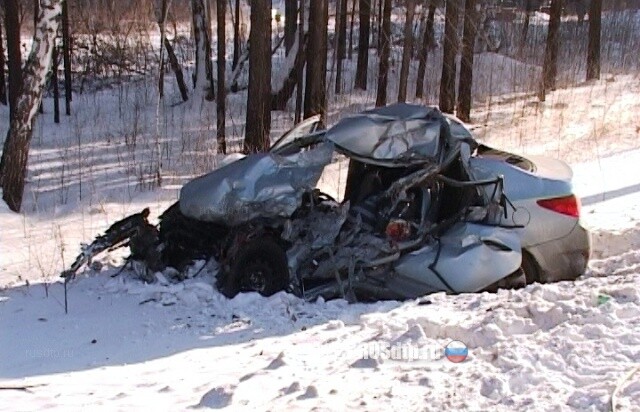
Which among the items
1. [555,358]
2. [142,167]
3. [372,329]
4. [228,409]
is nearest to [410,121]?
[372,329]

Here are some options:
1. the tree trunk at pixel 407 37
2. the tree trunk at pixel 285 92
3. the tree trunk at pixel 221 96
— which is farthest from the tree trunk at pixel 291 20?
the tree trunk at pixel 407 37

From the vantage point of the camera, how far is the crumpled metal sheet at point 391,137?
6.30 m

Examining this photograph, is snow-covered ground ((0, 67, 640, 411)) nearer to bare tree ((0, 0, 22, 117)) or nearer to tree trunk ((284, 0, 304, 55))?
bare tree ((0, 0, 22, 117))

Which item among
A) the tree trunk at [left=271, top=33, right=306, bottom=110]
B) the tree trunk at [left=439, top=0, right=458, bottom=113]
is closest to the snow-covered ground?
the tree trunk at [left=439, top=0, right=458, bottom=113]

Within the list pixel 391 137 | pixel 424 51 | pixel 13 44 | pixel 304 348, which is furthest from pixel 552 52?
pixel 304 348

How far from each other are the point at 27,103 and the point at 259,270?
22.1 feet

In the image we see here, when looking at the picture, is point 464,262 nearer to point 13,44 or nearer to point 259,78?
point 259,78

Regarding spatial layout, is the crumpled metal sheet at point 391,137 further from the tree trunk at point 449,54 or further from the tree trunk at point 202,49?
the tree trunk at point 202,49

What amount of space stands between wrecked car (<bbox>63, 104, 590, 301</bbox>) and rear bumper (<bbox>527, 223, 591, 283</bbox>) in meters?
0.03

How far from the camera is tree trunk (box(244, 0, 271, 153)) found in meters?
14.0

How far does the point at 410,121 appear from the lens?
21.1ft

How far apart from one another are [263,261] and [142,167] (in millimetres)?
8400

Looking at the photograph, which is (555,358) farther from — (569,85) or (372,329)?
(569,85)

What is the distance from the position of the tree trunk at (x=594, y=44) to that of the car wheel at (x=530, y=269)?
18208 mm
